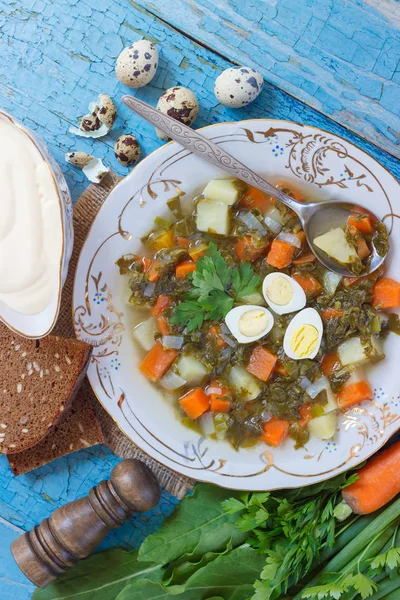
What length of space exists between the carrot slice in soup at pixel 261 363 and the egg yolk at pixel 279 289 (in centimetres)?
29

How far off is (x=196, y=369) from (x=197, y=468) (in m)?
0.52

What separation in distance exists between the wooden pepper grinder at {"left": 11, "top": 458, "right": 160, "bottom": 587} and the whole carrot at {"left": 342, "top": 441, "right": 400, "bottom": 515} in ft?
3.43

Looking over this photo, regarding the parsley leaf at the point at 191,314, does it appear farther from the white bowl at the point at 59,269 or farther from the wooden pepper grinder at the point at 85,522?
the wooden pepper grinder at the point at 85,522

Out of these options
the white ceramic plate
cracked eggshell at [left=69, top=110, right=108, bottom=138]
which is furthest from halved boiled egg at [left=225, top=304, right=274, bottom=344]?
cracked eggshell at [left=69, top=110, right=108, bottom=138]

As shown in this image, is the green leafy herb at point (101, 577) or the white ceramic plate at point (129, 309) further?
the green leafy herb at point (101, 577)

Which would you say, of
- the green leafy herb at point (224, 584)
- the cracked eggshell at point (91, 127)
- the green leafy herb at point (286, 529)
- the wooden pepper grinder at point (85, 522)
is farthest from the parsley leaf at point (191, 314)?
the green leafy herb at point (224, 584)

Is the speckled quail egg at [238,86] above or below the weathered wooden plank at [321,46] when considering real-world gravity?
below

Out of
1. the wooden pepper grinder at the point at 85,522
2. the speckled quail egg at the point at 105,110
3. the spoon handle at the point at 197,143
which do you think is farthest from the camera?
the speckled quail egg at the point at 105,110

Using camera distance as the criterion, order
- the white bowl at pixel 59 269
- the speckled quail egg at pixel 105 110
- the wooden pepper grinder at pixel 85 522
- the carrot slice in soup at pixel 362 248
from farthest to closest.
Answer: the speckled quail egg at pixel 105 110
the wooden pepper grinder at pixel 85 522
the carrot slice in soup at pixel 362 248
the white bowl at pixel 59 269

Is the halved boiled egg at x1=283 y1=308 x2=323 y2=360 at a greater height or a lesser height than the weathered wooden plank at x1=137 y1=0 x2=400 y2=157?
lesser

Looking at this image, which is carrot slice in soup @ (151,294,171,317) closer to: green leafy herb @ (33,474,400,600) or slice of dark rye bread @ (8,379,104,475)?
slice of dark rye bread @ (8,379,104,475)

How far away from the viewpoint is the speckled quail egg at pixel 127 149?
3273 mm

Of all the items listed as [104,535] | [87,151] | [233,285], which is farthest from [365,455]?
[87,151]

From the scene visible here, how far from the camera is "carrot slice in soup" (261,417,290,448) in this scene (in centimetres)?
323
